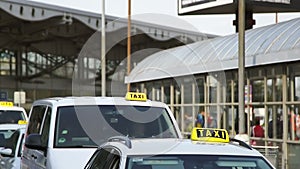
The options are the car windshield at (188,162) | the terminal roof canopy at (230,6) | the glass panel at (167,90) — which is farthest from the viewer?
the glass panel at (167,90)

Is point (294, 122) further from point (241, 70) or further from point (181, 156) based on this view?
point (181, 156)

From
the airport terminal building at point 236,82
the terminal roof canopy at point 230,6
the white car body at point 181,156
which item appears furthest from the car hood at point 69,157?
the terminal roof canopy at point 230,6

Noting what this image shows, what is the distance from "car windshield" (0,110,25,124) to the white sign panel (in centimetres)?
1256

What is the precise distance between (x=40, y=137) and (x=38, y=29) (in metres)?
45.5

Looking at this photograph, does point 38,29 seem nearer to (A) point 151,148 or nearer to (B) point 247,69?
(B) point 247,69

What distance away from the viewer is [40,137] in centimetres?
832

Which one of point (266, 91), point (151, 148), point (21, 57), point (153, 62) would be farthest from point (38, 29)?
point (151, 148)

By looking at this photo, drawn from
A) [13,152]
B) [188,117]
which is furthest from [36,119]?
[188,117]

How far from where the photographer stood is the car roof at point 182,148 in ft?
17.6

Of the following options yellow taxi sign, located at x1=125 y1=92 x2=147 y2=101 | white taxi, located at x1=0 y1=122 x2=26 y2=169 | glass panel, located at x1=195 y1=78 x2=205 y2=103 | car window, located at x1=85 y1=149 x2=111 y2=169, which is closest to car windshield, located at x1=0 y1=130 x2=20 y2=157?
white taxi, located at x1=0 y1=122 x2=26 y2=169

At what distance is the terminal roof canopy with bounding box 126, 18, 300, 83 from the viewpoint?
19203 millimetres

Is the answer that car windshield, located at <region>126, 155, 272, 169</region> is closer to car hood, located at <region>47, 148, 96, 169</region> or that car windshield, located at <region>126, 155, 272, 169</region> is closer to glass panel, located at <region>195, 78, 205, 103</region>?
car hood, located at <region>47, 148, 96, 169</region>

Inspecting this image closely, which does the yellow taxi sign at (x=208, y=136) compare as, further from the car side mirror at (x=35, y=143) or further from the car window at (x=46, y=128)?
the car window at (x=46, y=128)

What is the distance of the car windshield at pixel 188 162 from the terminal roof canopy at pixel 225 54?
1309 cm
